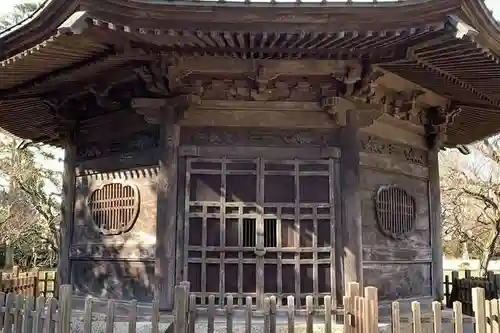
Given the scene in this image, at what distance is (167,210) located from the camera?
744cm

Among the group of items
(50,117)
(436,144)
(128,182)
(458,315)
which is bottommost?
(458,315)

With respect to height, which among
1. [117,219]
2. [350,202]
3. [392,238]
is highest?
[350,202]

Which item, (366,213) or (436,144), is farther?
(436,144)

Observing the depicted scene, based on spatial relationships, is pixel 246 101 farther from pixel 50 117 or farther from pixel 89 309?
pixel 50 117

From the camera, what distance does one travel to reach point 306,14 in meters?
6.02

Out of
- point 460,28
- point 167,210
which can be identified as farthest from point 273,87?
point 460,28

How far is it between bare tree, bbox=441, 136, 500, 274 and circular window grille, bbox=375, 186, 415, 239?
1387 cm

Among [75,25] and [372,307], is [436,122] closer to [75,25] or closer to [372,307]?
A: [372,307]

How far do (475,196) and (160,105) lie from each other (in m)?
18.7

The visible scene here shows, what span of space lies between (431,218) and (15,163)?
20.5 meters

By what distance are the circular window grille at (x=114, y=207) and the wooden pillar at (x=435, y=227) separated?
5160 mm

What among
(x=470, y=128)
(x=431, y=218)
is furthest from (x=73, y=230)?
(x=470, y=128)

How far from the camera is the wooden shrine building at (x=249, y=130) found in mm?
6203

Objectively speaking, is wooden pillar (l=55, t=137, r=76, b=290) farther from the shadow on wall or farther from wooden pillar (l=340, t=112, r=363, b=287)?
wooden pillar (l=340, t=112, r=363, b=287)
